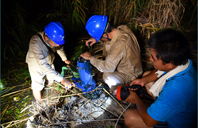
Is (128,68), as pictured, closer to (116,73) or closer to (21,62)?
(116,73)

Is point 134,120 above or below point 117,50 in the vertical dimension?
below

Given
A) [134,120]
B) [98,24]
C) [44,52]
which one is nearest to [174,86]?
[134,120]

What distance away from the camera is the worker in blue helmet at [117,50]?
2160 mm

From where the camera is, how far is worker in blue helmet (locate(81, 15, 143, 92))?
85.0 inches

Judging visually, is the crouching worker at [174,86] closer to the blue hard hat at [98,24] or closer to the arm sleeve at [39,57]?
the blue hard hat at [98,24]

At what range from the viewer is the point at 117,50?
2.16 meters

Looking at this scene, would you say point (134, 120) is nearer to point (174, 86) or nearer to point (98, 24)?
point (174, 86)

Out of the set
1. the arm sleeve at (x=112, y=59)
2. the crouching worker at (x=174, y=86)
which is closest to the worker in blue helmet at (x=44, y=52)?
the arm sleeve at (x=112, y=59)

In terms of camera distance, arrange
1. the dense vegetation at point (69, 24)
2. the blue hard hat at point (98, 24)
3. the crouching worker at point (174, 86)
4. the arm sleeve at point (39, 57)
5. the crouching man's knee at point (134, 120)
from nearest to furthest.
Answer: the crouching worker at point (174, 86), the crouching man's knee at point (134, 120), the blue hard hat at point (98, 24), the arm sleeve at point (39, 57), the dense vegetation at point (69, 24)

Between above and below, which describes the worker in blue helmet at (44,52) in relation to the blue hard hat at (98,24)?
below

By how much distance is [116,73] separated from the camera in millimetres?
2557

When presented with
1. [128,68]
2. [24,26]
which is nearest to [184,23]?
[128,68]

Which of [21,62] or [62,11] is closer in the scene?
[21,62]

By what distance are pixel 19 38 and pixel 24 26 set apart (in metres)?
0.60
